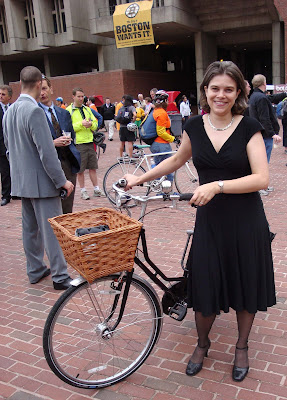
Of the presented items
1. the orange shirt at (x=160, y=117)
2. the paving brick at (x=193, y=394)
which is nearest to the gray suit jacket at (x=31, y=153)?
the paving brick at (x=193, y=394)

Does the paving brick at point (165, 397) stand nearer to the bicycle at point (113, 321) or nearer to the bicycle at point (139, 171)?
the bicycle at point (113, 321)

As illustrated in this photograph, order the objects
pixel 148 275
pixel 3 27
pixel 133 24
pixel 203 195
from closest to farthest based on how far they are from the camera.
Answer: pixel 203 195, pixel 148 275, pixel 133 24, pixel 3 27

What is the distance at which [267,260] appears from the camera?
257 cm

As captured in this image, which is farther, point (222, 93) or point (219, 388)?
point (219, 388)

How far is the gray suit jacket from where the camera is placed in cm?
364

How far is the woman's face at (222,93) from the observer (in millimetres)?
2404

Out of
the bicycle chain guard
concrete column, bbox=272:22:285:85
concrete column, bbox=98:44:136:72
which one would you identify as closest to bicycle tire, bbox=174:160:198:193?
the bicycle chain guard

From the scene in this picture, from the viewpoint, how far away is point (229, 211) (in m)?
2.47

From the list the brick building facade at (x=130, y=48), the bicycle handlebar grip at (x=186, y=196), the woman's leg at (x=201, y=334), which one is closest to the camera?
the bicycle handlebar grip at (x=186, y=196)

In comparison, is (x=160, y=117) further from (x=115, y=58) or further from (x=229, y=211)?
(x=115, y=58)

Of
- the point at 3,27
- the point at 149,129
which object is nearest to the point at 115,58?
the point at 3,27

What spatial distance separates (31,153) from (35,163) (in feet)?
0.33

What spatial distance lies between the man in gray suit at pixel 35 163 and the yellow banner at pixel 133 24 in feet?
78.0

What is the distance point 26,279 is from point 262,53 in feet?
140
